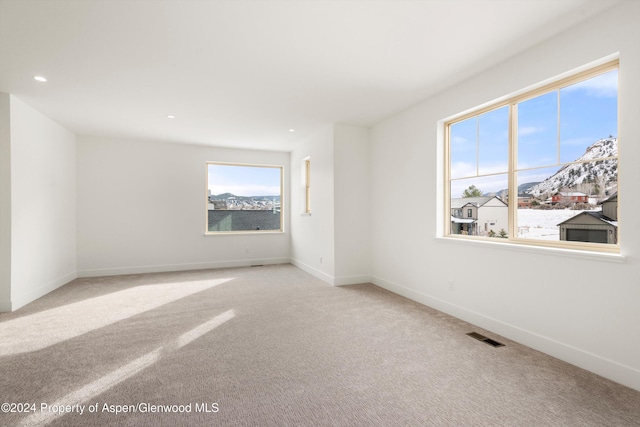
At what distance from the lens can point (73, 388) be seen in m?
2.11

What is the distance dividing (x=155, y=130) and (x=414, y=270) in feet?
16.0

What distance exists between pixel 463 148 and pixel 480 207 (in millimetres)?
756

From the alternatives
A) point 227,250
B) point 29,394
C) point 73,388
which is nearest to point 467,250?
point 73,388

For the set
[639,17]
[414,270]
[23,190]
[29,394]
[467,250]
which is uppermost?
[639,17]

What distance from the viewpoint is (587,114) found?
248cm

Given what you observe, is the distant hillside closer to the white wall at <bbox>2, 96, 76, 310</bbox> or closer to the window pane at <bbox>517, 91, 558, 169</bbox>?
the window pane at <bbox>517, 91, 558, 169</bbox>

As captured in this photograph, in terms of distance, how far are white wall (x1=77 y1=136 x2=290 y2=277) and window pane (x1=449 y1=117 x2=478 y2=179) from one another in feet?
15.0

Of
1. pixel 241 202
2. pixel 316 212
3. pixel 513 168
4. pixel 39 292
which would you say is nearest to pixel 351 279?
pixel 316 212

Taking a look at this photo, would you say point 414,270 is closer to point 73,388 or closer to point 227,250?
point 73,388

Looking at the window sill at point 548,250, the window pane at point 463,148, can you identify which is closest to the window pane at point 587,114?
the window sill at point 548,250

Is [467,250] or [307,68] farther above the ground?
[307,68]

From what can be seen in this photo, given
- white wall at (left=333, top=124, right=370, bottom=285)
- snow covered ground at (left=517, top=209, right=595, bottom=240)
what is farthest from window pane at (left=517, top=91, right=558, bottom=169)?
white wall at (left=333, top=124, right=370, bottom=285)

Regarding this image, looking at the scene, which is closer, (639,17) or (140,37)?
(639,17)

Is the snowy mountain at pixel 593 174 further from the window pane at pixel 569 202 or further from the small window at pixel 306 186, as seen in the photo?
the small window at pixel 306 186
